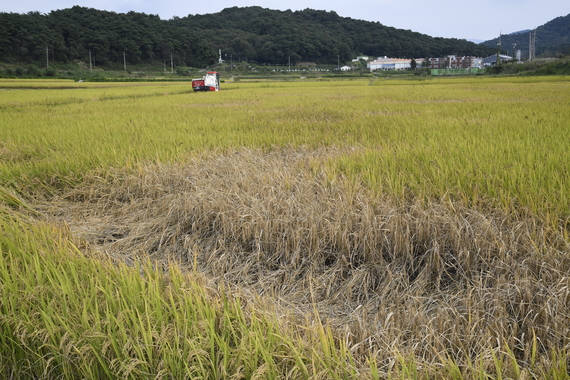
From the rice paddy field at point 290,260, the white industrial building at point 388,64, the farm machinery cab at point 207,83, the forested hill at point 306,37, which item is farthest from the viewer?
the white industrial building at point 388,64

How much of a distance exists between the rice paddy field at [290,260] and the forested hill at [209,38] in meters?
57.2

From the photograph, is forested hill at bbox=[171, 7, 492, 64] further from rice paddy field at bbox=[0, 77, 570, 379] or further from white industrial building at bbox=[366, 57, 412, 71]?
rice paddy field at bbox=[0, 77, 570, 379]

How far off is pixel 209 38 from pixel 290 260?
9004cm

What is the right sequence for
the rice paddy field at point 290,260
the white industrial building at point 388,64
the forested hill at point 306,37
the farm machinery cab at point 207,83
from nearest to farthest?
the rice paddy field at point 290,260
the farm machinery cab at point 207,83
the forested hill at point 306,37
the white industrial building at point 388,64

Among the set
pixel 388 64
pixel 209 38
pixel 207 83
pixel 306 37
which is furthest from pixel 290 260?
pixel 388 64

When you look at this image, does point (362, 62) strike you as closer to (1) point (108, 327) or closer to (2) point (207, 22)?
(2) point (207, 22)

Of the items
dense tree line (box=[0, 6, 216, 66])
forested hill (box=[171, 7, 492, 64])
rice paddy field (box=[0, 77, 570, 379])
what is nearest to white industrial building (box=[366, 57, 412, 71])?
forested hill (box=[171, 7, 492, 64])

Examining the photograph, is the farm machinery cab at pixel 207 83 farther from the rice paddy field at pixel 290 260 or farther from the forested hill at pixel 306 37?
the forested hill at pixel 306 37

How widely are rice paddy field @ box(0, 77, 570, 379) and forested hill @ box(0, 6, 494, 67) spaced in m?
57.2

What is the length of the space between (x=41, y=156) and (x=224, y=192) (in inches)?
117

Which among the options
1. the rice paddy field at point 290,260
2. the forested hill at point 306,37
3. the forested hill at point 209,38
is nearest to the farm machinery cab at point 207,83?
the rice paddy field at point 290,260

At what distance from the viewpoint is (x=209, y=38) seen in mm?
83625

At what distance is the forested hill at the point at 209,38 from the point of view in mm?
51062

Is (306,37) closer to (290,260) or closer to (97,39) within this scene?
(97,39)
